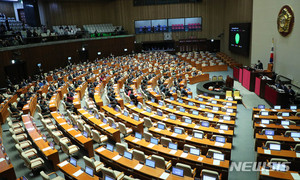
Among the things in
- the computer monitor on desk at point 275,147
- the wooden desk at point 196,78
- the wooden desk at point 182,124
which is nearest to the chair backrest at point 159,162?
the wooden desk at point 182,124

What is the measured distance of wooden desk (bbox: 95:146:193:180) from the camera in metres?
6.39

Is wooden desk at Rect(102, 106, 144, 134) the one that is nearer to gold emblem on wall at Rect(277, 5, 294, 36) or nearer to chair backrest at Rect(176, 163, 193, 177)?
chair backrest at Rect(176, 163, 193, 177)

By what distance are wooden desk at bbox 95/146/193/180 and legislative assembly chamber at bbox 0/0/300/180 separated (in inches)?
1.8

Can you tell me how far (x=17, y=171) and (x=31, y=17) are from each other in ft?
88.4

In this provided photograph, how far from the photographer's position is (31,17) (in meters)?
29.2

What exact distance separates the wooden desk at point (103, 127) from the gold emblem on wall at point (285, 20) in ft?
46.7

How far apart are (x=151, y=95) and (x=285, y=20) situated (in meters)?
11.1

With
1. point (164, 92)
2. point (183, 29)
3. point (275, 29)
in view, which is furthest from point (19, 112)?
point (183, 29)

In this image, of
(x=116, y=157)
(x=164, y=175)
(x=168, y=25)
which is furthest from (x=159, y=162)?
(x=168, y=25)

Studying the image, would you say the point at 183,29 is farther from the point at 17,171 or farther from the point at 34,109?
the point at 17,171

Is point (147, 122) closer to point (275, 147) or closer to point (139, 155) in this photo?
point (139, 155)

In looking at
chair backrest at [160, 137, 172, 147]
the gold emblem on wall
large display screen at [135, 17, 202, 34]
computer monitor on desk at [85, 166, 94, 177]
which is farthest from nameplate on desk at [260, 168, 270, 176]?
large display screen at [135, 17, 202, 34]

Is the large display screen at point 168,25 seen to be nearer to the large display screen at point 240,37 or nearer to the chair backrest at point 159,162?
the large display screen at point 240,37

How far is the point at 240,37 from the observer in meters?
25.0
